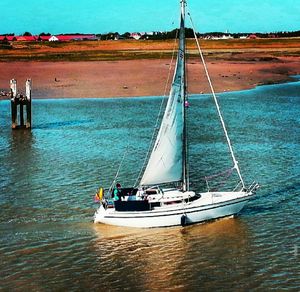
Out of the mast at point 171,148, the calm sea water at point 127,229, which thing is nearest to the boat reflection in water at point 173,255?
the calm sea water at point 127,229

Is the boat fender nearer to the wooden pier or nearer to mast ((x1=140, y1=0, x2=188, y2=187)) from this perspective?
mast ((x1=140, y1=0, x2=188, y2=187))

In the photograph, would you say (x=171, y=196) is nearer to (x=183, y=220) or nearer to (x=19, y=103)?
(x=183, y=220)

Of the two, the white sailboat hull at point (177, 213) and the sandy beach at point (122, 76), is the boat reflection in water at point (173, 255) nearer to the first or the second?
the white sailboat hull at point (177, 213)

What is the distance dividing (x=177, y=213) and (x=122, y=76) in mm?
50505

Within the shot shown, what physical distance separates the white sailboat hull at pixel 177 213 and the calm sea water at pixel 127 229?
10.2 inches

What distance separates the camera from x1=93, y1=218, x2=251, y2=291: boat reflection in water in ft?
51.7

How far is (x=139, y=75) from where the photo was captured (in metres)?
70.1

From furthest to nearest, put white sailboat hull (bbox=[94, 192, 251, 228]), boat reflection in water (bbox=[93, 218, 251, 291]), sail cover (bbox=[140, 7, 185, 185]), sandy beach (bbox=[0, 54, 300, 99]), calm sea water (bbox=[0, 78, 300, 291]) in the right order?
sandy beach (bbox=[0, 54, 300, 99]), sail cover (bbox=[140, 7, 185, 185]), white sailboat hull (bbox=[94, 192, 251, 228]), calm sea water (bbox=[0, 78, 300, 291]), boat reflection in water (bbox=[93, 218, 251, 291])

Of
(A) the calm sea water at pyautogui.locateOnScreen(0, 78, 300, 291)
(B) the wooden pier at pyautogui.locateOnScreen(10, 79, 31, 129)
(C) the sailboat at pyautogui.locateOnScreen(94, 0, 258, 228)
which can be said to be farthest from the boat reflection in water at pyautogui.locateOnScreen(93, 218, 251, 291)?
(B) the wooden pier at pyautogui.locateOnScreen(10, 79, 31, 129)

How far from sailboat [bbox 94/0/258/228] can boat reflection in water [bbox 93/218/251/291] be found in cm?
34

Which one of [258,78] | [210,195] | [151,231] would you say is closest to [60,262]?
[151,231]

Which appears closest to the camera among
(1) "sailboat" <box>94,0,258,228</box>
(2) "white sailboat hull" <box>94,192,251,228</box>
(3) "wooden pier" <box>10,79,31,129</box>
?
(2) "white sailboat hull" <box>94,192,251,228</box>

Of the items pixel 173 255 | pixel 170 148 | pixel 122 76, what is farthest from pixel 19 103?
pixel 122 76

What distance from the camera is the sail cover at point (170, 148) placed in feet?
67.5
